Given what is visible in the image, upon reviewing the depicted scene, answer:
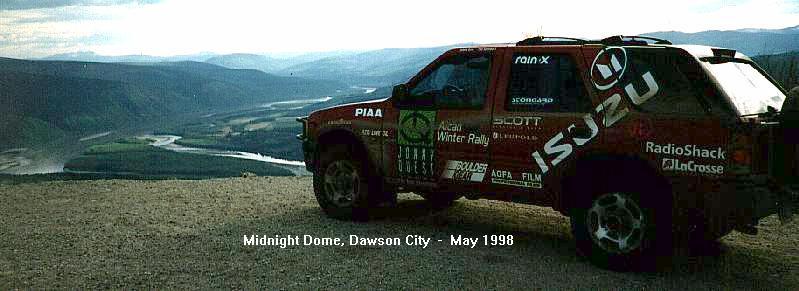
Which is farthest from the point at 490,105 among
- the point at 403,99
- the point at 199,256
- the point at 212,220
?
the point at 212,220

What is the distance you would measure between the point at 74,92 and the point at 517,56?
158051mm

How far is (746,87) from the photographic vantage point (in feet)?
16.6

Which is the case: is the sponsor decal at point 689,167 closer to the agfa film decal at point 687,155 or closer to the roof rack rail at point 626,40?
the agfa film decal at point 687,155

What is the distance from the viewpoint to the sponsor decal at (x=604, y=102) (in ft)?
16.8

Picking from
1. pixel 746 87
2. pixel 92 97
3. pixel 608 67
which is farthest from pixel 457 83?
pixel 92 97

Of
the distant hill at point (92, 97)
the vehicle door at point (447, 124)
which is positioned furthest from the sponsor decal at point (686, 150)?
the distant hill at point (92, 97)

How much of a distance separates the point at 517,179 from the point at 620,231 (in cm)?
95

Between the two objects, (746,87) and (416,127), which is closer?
(746,87)

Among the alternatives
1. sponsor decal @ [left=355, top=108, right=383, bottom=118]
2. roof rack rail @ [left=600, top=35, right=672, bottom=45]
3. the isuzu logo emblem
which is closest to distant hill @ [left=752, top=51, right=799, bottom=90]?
roof rack rail @ [left=600, top=35, right=672, bottom=45]

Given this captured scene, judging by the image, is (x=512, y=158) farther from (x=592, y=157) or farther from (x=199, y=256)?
(x=199, y=256)

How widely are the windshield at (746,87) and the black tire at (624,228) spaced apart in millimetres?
835

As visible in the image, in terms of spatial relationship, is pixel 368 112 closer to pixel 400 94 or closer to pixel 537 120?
pixel 400 94

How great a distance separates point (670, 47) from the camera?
5.03 metres

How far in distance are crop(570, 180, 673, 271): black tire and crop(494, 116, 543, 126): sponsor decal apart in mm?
744
